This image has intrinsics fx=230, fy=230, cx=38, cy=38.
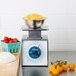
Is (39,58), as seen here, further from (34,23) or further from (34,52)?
(34,23)

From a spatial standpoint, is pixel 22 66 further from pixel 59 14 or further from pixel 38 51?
pixel 59 14

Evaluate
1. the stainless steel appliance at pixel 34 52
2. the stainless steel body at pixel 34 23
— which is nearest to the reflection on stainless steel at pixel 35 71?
the stainless steel appliance at pixel 34 52

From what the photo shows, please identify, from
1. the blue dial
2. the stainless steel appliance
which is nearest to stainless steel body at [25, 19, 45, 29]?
the stainless steel appliance

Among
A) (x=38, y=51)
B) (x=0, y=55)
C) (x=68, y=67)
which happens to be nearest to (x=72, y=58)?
(x=68, y=67)

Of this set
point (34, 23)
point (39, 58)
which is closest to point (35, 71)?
point (39, 58)

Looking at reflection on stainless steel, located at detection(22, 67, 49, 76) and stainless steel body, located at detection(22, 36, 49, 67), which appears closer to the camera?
reflection on stainless steel, located at detection(22, 67, 49, 76)

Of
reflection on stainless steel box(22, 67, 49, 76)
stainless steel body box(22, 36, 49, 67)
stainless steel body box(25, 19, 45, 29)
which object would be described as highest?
stainless steel body box(25, 19, 45, 29)

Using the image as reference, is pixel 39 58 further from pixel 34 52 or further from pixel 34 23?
pixel 34 23

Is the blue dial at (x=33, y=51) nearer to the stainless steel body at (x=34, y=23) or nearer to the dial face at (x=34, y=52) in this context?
the dial face at (x=34, y=52)

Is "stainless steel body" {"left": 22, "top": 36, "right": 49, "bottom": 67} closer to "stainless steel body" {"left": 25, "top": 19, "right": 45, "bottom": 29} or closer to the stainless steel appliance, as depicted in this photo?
the stainless steel appliance

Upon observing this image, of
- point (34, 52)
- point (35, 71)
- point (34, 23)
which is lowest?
point (35, 71)

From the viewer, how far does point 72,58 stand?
2.13 meters

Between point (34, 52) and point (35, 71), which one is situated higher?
point (34, 52)

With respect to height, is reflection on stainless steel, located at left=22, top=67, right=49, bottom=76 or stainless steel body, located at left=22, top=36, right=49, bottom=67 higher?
stainless steel body, located at left=22, top=36, right=49, bottom=67
